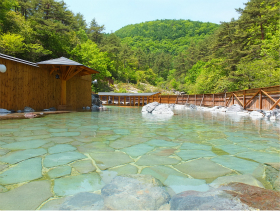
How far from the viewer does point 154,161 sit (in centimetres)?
226

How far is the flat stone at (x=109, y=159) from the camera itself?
6.97 ft

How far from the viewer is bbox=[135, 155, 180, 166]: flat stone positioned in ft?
7.18

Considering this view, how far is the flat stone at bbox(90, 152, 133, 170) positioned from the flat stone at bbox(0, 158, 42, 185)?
632 mm

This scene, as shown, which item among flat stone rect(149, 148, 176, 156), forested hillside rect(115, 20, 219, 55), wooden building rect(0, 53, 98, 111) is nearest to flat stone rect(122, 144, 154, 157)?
flat stone rect(149, 148, 176, 156)

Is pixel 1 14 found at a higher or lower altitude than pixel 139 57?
lower

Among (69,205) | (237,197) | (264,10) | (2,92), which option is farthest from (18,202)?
(264,10)

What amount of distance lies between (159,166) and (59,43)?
23262 millimetres

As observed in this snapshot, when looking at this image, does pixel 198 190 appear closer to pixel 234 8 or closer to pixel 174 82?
pixel 234 8

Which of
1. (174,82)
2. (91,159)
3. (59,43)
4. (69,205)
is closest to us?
(69,205)

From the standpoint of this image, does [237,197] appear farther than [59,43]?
No

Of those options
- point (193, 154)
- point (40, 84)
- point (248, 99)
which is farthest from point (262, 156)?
point (248, 99)

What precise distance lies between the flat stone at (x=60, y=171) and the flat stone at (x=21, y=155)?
608 mm

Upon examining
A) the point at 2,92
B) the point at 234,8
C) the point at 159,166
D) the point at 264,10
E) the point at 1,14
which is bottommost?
the point at 159,166

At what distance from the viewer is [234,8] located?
22375 mm
